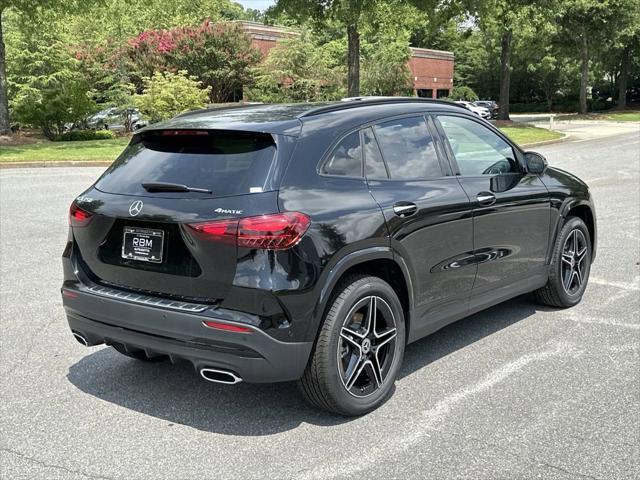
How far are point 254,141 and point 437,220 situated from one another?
130 cm

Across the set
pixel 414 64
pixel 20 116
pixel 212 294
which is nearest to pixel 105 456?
pixel 212 294

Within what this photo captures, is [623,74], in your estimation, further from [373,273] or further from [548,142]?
[373,273]

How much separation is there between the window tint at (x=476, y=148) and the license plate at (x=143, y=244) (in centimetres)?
216

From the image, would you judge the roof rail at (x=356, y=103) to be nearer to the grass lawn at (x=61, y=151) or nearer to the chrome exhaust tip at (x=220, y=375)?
the chrome exhaust tip at (x=220, y=375)

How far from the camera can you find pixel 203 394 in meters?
4.21

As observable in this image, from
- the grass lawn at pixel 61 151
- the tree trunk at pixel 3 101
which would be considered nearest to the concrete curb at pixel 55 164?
the grass lawn at pixel 61 151

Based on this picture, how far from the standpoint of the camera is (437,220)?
14.2 ft

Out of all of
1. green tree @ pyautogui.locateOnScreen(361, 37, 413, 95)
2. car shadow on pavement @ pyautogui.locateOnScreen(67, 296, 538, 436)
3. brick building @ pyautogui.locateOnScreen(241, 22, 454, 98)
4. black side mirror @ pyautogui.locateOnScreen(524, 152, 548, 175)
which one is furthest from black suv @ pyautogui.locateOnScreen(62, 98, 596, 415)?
brick building @ pyautogui.locateOnScreen(241, 22, 454, 98)

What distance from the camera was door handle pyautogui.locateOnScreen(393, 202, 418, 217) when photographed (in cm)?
405

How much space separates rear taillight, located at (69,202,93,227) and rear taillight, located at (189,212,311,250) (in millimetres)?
965

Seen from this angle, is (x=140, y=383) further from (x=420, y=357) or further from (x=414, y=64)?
(x=414, y=64)

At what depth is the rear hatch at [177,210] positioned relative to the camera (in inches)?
139

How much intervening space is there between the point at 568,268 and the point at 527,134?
2375cm

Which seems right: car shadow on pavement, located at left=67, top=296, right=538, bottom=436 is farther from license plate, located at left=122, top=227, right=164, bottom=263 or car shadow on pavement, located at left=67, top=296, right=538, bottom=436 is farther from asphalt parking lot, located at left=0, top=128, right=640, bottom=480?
license plate, located at left=122, top=227, right=164, bottom=263
